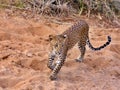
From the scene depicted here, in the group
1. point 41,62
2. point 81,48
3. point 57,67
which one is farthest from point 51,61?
point 81,48

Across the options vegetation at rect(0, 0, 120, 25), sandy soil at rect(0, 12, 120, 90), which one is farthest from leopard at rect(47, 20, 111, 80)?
vegetation at rect(0, 0, 120, 25)

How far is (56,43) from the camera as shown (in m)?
5.24

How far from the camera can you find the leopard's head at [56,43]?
5219mm

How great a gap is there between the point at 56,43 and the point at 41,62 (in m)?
0.93

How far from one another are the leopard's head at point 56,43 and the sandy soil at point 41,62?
1.47 ft

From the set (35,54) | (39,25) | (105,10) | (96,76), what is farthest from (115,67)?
(105,10)

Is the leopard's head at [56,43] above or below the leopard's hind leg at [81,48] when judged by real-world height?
above

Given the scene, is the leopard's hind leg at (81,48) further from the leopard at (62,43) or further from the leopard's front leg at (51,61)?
the leopard's front leg at (51,61)

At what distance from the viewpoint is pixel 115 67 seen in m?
6.49

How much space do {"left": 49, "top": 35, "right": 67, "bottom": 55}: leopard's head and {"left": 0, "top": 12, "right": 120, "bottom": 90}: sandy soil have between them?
45 centimetres

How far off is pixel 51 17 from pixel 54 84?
3.05 meters

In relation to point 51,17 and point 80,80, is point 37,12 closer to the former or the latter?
point 51,17

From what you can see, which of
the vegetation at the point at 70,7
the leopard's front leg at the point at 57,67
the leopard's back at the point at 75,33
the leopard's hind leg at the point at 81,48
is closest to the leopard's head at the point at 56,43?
the leopard's front leg at the point at 57,67

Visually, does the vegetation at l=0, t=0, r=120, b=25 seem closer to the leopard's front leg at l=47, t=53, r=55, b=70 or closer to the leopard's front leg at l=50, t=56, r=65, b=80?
the leopard's front leg at l=47, t=53, r=55, b=70
